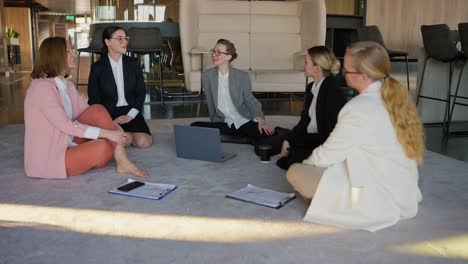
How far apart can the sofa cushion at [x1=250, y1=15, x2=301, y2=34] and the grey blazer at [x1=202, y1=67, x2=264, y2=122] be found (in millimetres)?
2916

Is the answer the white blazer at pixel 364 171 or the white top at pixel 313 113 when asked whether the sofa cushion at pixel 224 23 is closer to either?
the white top at pixel 313 113

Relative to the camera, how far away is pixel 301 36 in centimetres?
646

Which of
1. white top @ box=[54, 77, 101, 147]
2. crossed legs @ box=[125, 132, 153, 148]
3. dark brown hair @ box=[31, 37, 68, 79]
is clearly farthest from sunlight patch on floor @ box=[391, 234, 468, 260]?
crossed legs @ box=[125, 132, 153, 148]

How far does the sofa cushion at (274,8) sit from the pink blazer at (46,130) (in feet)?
14.1

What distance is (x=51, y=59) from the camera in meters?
2.63

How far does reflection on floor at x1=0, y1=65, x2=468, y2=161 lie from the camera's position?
12.7ft

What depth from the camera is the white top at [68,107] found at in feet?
8.87

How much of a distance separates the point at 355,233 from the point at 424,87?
3586 mm

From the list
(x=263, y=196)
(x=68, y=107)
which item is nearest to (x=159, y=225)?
(x=263, y=196)

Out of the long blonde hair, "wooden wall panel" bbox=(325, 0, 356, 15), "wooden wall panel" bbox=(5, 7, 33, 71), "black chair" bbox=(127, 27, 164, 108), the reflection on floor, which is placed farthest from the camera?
"wooden wall panel" bbox=(5, 7, 33, 71)

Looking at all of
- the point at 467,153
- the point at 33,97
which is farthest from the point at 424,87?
the point at 33,97

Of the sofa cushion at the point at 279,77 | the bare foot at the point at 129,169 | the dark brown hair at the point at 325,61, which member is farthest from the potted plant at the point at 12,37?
the dark brown hair at the point at 325,61

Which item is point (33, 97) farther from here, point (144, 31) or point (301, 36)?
point (301, 36)

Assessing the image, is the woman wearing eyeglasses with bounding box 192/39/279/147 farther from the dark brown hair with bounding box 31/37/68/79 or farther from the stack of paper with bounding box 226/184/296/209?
the dark brown hair with bounding box 31/37/68/79
